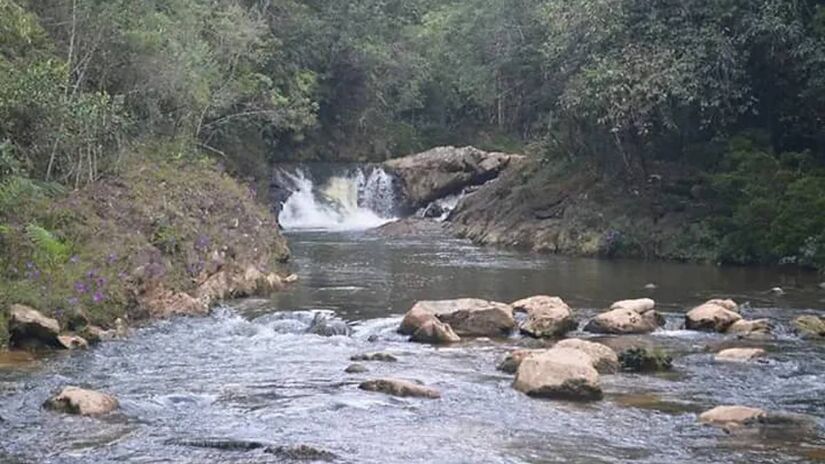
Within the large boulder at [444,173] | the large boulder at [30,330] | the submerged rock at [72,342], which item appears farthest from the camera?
the large boulder at [444,173]

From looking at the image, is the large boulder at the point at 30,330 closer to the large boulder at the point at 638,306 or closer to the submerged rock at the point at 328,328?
the submerged rock at the point at 328,328

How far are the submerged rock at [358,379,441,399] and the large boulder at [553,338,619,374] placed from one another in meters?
2.57

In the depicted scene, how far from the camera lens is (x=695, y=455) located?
11.4m

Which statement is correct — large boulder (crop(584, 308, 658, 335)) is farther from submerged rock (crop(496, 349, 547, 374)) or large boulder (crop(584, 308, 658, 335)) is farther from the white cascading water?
the white cascading water

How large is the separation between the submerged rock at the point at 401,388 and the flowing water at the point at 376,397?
0.62 ft

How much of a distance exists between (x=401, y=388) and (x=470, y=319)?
208 inches

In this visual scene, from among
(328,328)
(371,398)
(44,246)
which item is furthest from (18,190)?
(371,398)

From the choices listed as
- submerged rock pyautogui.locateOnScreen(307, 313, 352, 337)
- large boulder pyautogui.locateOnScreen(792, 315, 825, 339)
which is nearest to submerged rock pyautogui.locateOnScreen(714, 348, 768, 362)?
large boulder pyautogui.locateOnScreen(792, 315, 825, 339)

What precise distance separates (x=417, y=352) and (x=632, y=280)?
33.8ft

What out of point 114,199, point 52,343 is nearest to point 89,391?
point 52,343

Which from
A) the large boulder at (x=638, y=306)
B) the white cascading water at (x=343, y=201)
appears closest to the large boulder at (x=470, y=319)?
the large boulder at (x=638, y=306)

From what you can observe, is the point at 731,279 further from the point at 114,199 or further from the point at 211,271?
the point at 114,199

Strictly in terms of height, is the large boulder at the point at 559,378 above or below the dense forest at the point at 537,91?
below

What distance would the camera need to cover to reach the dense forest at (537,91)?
21438mm
